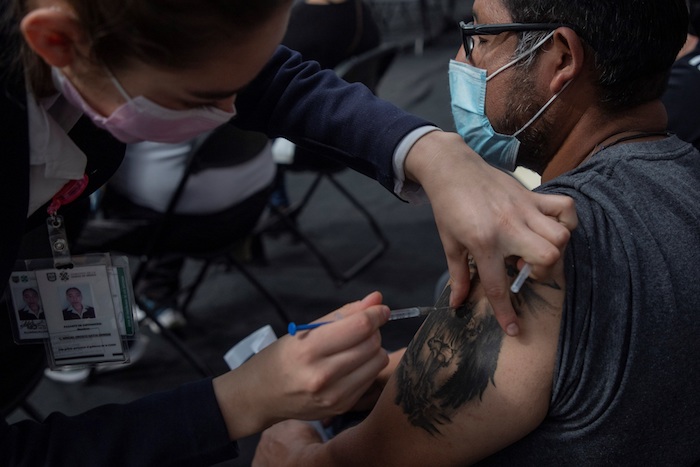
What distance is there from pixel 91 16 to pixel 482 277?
0.51 metres

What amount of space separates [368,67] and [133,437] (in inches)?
88.1

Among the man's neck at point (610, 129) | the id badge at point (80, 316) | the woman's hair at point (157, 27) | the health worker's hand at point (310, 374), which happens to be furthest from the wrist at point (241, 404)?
the man's neck at point (610, 129)

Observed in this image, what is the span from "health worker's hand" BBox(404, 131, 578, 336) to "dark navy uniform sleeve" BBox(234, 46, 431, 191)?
13cm

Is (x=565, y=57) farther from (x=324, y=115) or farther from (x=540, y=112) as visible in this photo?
(x=324, y=115)

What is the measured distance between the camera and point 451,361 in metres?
1.04

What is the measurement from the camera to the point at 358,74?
2.88 metres

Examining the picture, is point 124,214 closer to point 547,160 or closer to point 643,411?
point 547,160

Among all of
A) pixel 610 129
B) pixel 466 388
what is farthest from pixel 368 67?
pixel 466 388

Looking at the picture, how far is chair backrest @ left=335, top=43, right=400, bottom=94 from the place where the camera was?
2.80 metres

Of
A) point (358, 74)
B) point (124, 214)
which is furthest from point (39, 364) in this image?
point (358, 74)

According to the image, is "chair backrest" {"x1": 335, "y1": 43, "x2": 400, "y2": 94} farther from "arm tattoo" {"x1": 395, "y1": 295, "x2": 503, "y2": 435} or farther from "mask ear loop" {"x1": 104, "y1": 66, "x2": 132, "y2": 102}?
"mask ear loop" {"x1": 104, "y1": 66, "x2": 132, "y2": 102}

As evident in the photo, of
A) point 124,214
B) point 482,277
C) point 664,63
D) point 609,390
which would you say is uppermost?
point 664,63

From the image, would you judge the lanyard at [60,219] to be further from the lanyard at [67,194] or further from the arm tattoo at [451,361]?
the arm tattoo at [451,361]

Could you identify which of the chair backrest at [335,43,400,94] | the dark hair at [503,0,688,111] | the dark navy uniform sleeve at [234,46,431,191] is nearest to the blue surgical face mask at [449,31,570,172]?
the dark hair at [503,0,688,111]
